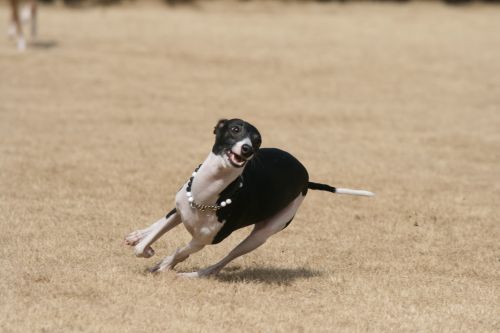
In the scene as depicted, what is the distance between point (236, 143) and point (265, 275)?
5.56 feet

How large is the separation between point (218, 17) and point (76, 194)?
18.4 meters

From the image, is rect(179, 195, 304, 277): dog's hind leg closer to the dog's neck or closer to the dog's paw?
the dog's paw

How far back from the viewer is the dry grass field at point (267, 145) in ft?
22.9

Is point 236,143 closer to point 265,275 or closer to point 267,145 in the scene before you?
point 265,275

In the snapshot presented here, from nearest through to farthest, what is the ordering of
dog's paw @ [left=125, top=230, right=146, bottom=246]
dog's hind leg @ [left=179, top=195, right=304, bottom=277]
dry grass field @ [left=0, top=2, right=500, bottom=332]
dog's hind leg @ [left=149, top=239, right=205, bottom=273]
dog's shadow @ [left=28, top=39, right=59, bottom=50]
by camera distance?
dry grass field @ [left=0, top=2, right=500, bottom=332], dog's hind leg @ [left=149, top=239, right=205, bottom=273], dog's paw @ [left=125, top=230, right=146, bottom=246], dog's hind leg @ [left=179, top=195, right=304, bottom=277], dog's shadow @ [left=28, top=39, right=59, bottom=50]

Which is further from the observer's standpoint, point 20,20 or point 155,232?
point 20,20

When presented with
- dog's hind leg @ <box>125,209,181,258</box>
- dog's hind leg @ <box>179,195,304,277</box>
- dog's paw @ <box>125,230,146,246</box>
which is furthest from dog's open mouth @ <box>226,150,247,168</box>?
dog's paw @ <box>125,230,146,246</box>

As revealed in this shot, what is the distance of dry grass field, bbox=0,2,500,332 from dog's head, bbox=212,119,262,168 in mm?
1114

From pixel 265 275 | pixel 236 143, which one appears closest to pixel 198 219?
pixel 236 143

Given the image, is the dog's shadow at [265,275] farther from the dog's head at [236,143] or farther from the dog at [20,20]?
the dog at [20,20]

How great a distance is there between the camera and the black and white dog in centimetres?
677

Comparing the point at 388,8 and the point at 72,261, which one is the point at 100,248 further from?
the point at 388,8

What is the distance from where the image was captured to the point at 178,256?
291 inches

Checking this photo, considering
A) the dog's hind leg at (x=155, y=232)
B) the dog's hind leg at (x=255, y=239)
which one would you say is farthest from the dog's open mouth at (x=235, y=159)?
the dog's hind leg at (x=255, y=239)
